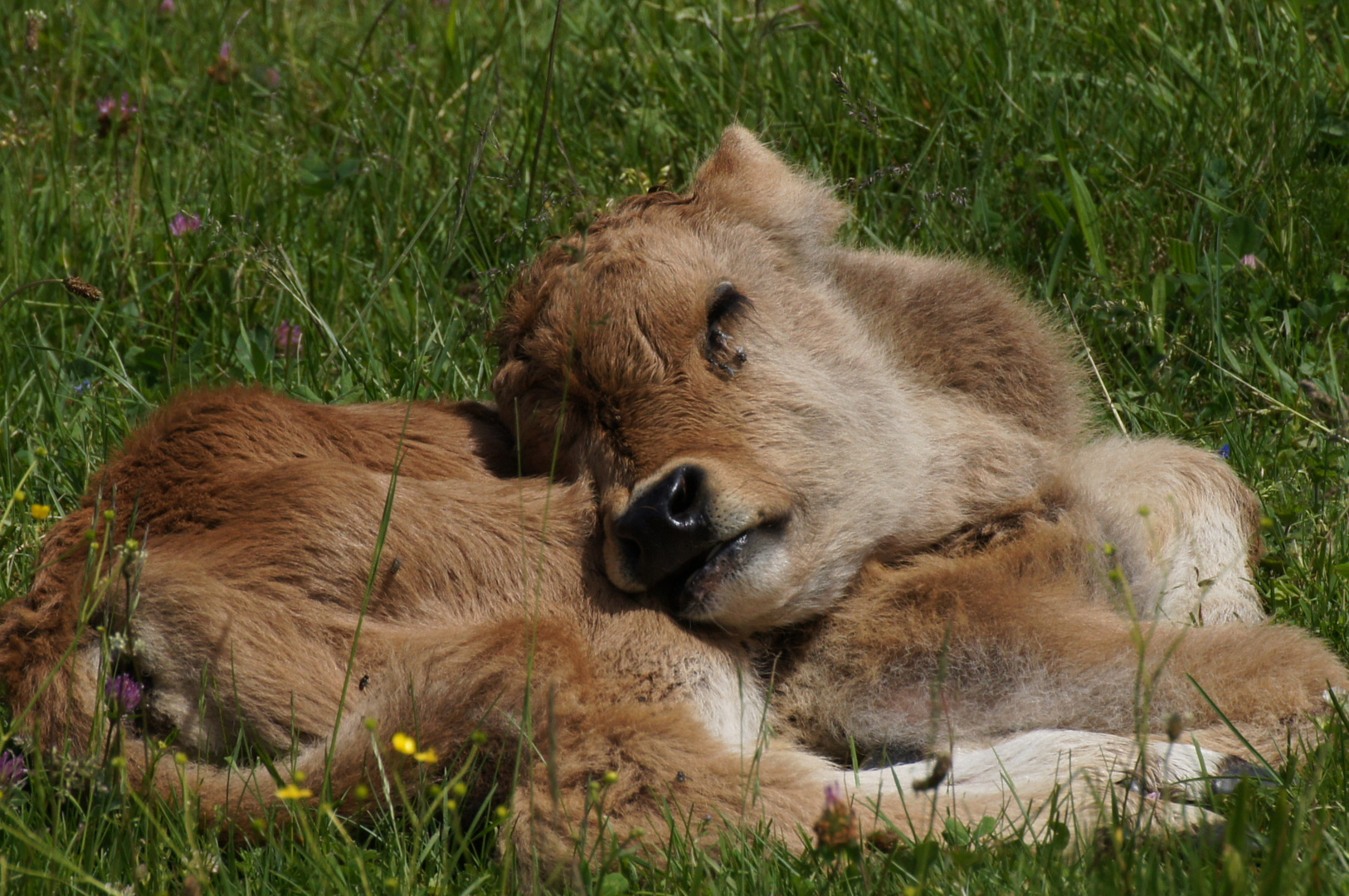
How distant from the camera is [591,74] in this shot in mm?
6852

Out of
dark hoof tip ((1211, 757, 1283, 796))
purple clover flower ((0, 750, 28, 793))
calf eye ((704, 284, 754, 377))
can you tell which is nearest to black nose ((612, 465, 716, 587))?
calf eye ((704, 284, 754, 377))

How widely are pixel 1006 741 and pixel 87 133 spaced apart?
578 cm

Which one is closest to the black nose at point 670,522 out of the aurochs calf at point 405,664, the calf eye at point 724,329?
the aurochs calf at point 405,664

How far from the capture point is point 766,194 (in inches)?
176

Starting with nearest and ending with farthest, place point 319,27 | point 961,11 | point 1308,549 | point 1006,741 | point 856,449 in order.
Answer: point 1006,741 < point 856,449 < point 1308,549 < point 961,11 < point 319,27

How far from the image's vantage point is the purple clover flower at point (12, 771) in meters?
3.14

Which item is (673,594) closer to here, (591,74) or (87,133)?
(591,74)

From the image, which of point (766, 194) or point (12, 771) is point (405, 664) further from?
point (766, 194)

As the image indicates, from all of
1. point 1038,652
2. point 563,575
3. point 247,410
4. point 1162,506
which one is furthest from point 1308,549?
point 247,410

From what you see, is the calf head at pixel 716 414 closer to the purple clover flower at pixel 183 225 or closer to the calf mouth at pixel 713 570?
the calf mouth at pixel 713 570

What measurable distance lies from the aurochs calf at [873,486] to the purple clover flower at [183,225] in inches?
87.3

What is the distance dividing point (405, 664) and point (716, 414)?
1.06 metres

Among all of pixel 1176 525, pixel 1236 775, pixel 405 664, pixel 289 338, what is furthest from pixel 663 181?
pixel 1236 775

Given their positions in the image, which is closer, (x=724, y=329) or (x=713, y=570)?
(x=713, y=570)
